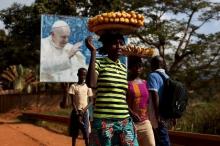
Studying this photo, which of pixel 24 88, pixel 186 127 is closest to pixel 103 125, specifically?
pixel 186 127

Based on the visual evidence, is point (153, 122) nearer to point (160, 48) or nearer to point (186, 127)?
point (186, 127)

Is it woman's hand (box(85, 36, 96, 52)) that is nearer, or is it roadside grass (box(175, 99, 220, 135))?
woman's hand (box(85, 36, 96, 52))

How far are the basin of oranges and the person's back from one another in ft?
5.19

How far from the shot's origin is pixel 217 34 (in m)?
28.3

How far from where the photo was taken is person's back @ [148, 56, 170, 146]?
22.5 feet

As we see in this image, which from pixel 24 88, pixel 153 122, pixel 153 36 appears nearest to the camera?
pixel 153 122

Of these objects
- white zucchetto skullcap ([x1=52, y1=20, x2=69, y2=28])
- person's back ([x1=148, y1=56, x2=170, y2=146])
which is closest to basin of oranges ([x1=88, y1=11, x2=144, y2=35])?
person's back ([x1=148, y1=56, x2=170, y2=146])

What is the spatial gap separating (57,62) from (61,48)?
590 mm

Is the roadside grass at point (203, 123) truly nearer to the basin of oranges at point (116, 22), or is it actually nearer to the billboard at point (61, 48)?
the basin of oranges at point (116, 22)

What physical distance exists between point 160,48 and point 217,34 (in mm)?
3129

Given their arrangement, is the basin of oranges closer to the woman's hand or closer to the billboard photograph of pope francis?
the woman's hand

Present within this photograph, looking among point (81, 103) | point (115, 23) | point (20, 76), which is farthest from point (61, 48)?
point (115, 23)

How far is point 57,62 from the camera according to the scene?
2072cm

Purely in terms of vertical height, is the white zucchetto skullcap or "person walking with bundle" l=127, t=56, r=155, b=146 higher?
the white zucchetto skullcap
